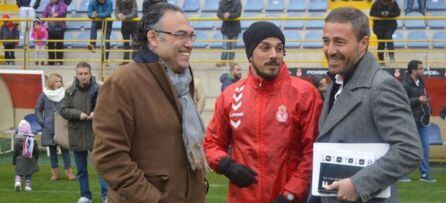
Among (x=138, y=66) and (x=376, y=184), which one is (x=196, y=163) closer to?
(x=138, y=66)

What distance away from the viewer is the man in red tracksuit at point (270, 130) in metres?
5.09

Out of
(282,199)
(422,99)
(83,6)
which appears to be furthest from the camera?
(83,6)

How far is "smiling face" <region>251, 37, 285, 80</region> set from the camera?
17.0ft

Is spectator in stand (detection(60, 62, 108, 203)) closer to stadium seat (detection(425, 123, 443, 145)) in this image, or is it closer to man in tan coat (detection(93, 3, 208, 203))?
stadium seat (detection(425, 123, 443, 145))

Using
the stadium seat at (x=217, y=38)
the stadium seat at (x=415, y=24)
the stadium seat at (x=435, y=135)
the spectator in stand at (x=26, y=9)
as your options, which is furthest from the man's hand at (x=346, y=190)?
the spectator in stand at (x=26, y=9)

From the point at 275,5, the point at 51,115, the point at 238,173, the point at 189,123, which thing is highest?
the point at 275,5

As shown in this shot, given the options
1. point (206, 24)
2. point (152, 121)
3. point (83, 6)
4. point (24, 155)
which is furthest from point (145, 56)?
point (83, 6)

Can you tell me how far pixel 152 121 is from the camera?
15.0ft

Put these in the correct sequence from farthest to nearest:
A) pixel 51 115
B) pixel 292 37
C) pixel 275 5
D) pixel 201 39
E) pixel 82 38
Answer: pixel 275 5 → pixel 82 38 → pixel 201 39 → pixel 292 37 → pixel 51 115

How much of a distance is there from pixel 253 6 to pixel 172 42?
18.0 m

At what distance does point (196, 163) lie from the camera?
4750mm

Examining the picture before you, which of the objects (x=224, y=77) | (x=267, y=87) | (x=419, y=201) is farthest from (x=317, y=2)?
(x=267, y=87)

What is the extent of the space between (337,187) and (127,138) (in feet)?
3.49

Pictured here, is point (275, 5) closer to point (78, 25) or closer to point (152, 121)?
point (78, 25)
